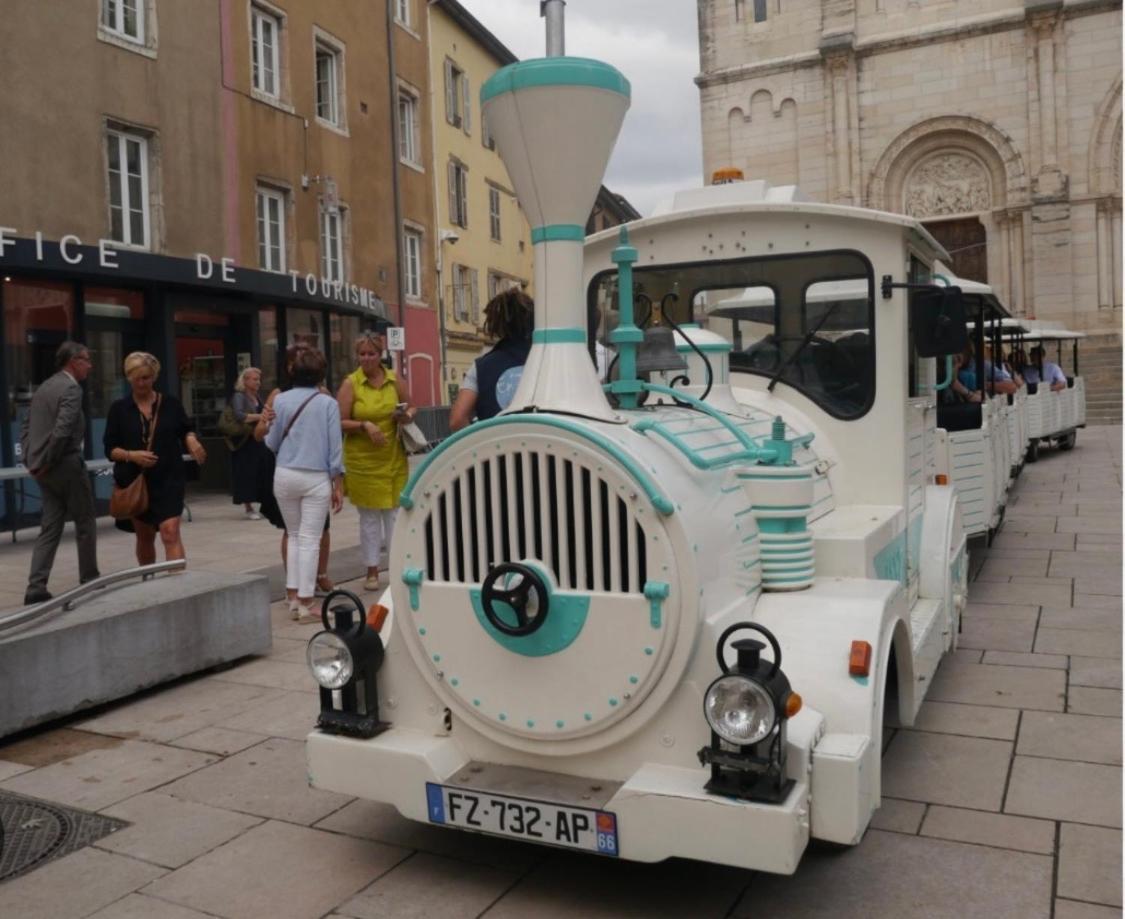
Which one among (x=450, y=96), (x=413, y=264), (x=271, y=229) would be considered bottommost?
(x=271, y=229)

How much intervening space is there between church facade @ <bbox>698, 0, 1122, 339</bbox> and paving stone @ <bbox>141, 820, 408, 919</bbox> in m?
30.1

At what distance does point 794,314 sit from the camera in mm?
4766

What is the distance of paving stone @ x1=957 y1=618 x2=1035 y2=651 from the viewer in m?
6.03

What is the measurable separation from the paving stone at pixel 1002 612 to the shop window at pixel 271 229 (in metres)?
12.9

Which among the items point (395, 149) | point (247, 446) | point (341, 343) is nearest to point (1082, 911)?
point (247, 446)

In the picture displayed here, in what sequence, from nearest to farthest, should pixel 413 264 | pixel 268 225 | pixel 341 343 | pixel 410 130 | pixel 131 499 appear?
1. pixel 131 499
2. pixel 268 225
3. pixel 341 343
4. pixel 410 130
5. pixel 413 264

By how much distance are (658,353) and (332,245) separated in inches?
627

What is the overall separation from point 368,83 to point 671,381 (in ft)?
57.4

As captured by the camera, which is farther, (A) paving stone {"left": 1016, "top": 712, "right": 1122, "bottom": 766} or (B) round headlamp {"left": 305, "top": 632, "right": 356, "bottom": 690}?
(A) paving stone {"left": 1016, "top": 712, "right": 1122, "bottom": 766}

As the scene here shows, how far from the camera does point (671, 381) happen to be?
450 cm

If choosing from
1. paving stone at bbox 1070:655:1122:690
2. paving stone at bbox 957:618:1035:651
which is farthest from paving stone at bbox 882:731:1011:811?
paving stone at bbox 957:618:1035:651

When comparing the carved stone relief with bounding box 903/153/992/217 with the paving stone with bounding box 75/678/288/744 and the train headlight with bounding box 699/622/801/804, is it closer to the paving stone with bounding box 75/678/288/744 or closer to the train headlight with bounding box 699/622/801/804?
the paving stone with bounding box 75/678/288/744

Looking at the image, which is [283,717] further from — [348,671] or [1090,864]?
[1090,864]

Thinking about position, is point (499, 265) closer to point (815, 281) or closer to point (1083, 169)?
point (1083, 169)
